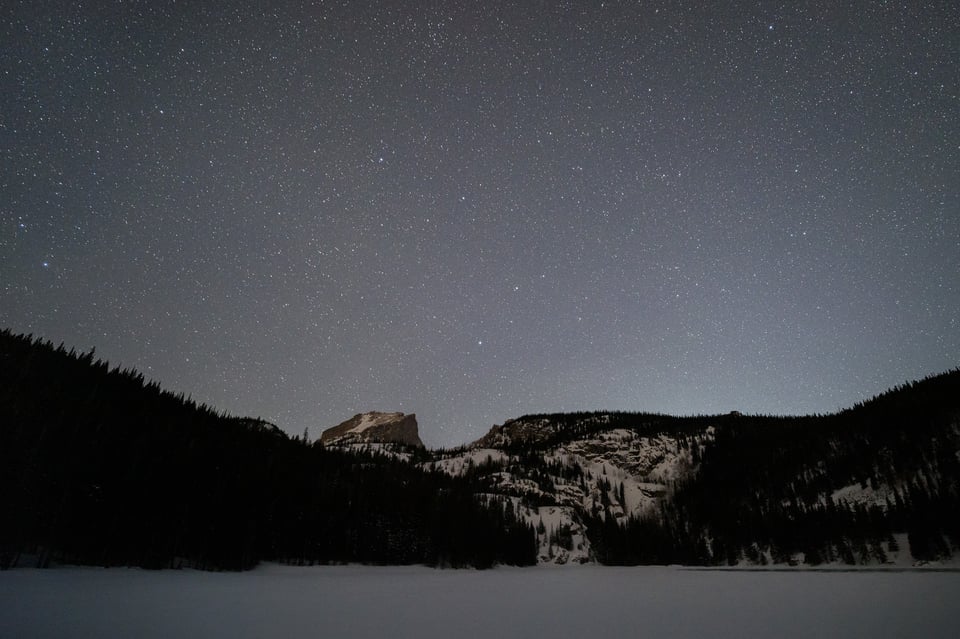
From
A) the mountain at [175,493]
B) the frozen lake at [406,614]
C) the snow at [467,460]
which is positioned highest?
the snow at [467,460]

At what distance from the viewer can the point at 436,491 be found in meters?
102

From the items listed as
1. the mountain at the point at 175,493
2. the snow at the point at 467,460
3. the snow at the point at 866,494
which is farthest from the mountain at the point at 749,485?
the mountain at the point at 175,493

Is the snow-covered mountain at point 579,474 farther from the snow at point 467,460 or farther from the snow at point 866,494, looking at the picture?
the snow at point 866,494

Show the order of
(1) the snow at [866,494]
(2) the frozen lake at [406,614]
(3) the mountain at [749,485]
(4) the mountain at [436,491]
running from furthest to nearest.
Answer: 1. (1) the snow at [866,494]
2. (3) the mountain at [749,485]
3. (4) the mountain at [436,491]
4. (2) the frozen lake at [406,614]

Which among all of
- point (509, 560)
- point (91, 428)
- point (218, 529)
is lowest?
point (509, 560)

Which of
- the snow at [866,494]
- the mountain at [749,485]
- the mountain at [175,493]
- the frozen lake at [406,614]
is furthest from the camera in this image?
the snow at [866,494]

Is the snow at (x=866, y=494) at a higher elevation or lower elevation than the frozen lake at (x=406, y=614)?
higher

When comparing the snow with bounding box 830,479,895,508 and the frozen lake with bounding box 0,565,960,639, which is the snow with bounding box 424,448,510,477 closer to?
the snow with bounding box 830,479,895,508

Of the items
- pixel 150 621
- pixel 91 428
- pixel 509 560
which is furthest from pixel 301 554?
pixel 150 621

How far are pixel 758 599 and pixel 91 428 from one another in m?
50.9

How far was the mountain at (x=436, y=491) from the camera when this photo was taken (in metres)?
33.1

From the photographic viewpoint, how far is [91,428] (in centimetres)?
3638

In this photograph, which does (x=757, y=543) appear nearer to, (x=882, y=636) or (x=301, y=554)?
(x=301, y=554)

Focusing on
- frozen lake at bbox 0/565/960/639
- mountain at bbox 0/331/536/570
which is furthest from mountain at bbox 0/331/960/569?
frozen lake at bbox 0/565/960/639
